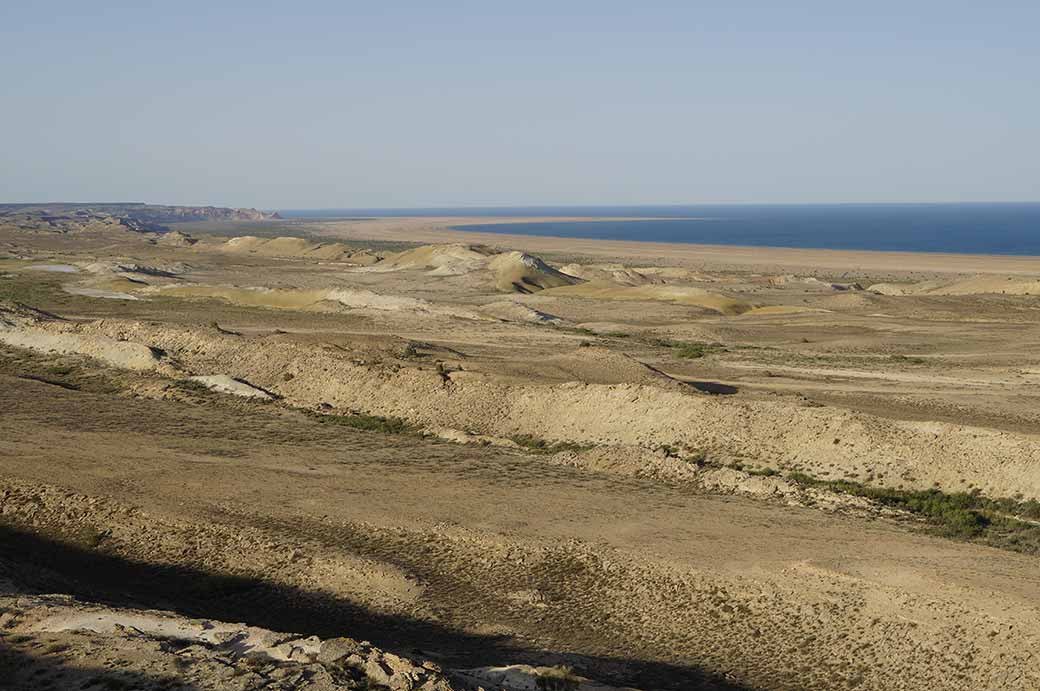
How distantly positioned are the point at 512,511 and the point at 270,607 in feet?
22.2

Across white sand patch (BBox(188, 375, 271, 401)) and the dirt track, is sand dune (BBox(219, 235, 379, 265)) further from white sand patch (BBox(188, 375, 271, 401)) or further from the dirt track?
the dirt track

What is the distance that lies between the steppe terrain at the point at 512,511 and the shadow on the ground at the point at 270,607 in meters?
0.08

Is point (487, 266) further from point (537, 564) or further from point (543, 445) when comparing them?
point (537, 564)

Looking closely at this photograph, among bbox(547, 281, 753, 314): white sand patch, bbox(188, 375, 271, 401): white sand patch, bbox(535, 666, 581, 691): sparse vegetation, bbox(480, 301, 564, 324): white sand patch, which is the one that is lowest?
bbox(188, 375, 271, 401): white sand patch

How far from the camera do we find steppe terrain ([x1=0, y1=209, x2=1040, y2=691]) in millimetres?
14984

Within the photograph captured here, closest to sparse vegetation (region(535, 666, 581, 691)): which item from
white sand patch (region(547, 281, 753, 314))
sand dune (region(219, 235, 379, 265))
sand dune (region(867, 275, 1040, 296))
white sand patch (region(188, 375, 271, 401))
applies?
white sand patch (region(188, 375, 271, 401))

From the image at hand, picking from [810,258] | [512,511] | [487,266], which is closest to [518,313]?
[487,266]

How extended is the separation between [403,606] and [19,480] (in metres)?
12.4

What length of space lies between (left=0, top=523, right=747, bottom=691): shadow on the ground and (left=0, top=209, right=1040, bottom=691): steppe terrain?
0.08 meters

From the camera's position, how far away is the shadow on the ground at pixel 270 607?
1530 cm

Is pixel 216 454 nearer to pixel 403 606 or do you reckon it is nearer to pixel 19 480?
pixel 19 480

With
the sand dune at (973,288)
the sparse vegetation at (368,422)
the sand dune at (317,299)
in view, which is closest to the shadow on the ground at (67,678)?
the sparse vegetation at (368,422)

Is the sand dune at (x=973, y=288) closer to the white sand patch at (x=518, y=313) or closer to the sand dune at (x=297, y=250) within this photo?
the white sand patch at (x=518, y=313)

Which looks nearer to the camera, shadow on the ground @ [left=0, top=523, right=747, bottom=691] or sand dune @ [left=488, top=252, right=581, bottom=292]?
shadow on the ground @ [left=0, top=523, right=747, bottom=691]
